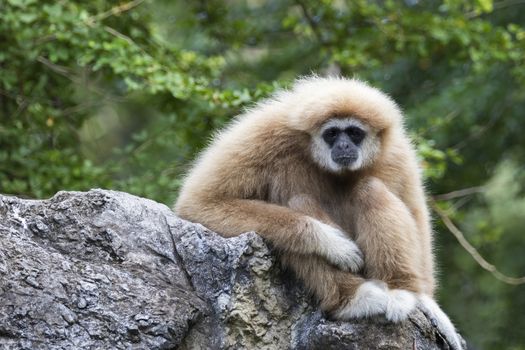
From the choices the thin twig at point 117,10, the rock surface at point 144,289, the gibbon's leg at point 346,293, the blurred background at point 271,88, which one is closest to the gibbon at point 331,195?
the gibbon's leg at point 346,293

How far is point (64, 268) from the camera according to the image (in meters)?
5.79

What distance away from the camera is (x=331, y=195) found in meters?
7.25

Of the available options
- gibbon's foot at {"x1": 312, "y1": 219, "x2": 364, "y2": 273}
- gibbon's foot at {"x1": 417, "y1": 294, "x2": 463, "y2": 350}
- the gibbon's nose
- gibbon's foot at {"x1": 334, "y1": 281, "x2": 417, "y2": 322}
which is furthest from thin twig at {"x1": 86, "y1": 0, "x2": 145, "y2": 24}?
gibbon's foot at {"x1": 417, "y1": 294, "x2": 463, "y2": 350}

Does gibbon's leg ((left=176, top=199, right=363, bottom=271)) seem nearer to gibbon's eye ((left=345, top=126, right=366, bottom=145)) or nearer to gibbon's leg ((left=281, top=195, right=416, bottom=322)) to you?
gibbon's leg ((left=281, top=195, right=416, bottom=322))

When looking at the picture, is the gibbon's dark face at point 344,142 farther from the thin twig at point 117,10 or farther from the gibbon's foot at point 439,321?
the thin twig at point 117,10

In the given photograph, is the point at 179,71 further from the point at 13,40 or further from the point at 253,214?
the point at 253,214

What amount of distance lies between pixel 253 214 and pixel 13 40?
4.70 m

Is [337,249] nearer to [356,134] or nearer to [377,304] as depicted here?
[377,304]

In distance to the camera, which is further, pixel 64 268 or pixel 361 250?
pixel 361 250

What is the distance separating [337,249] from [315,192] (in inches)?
34.2

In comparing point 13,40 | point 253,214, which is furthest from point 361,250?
point 13,40

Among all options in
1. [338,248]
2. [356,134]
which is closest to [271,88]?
[356,134]

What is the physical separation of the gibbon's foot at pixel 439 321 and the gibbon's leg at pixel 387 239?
115 mm

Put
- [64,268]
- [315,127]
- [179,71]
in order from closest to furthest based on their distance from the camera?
1. [64,268]
2. [315,127]
3. [179,71]
